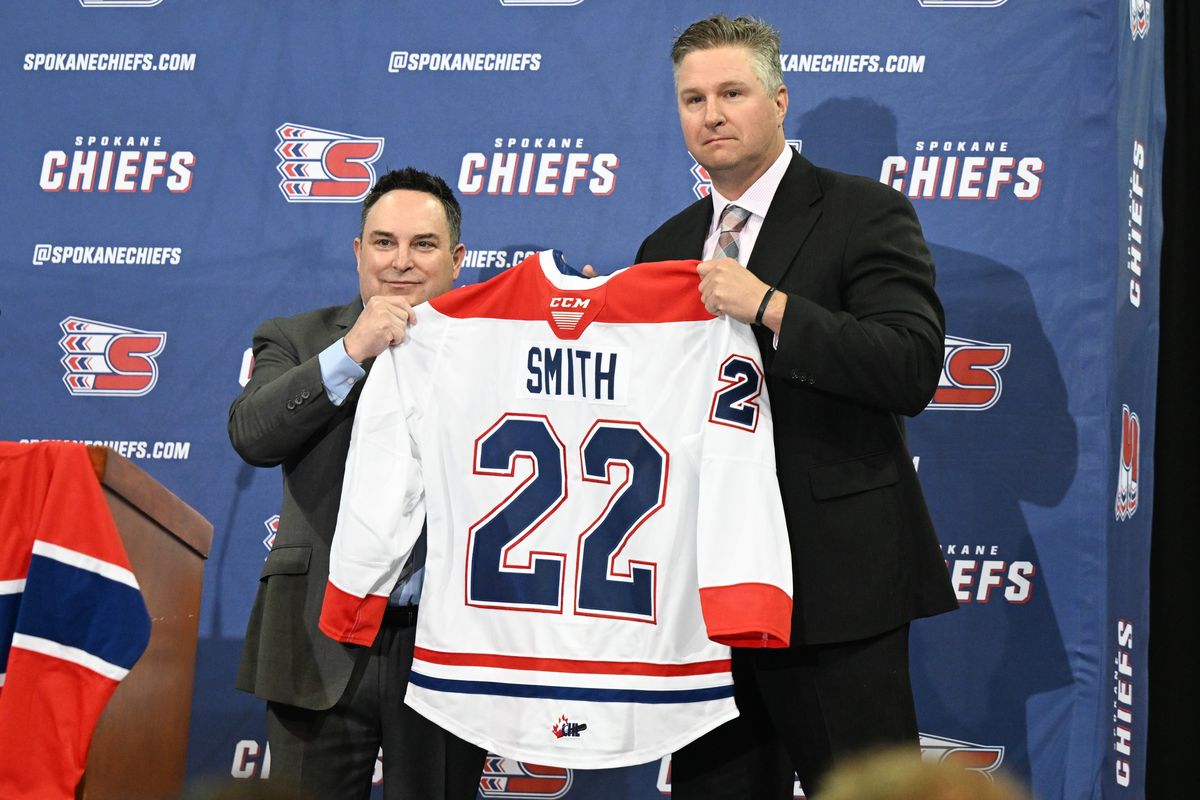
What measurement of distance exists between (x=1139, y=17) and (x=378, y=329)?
272cm

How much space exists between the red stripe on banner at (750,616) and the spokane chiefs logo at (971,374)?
65.0 inches

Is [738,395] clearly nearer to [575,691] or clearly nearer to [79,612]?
[575,691]

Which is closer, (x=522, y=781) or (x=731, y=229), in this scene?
(x=731, y=229)

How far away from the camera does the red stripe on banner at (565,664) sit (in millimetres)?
2332

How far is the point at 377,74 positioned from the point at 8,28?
4.46 ft

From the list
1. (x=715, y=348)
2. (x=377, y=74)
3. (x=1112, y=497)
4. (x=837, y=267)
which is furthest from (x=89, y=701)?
(x=1112, y=497)

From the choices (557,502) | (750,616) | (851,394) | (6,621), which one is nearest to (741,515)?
(750,616)

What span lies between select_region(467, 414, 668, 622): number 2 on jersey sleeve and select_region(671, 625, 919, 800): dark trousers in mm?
280

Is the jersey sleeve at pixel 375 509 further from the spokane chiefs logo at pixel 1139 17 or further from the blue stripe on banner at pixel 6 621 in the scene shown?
the spokane chiefs logo at pixel 1139 17

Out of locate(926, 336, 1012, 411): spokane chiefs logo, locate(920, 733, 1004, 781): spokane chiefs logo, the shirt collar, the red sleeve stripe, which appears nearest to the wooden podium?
the red sleeve stripe

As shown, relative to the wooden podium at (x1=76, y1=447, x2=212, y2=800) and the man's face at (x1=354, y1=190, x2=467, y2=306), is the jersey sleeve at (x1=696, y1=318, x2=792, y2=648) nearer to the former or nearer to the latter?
the man's face at (x1=354, y1=190, x2=467, y2=306)

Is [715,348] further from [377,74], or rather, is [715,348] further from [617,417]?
[377,74]

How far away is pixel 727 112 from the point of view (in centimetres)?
239

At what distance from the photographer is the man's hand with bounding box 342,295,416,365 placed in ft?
8.17
